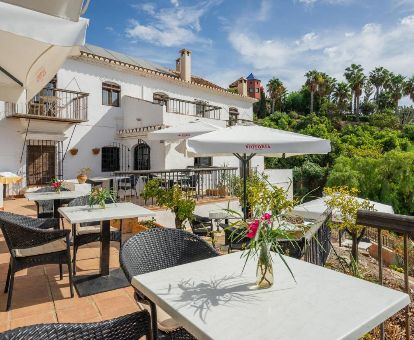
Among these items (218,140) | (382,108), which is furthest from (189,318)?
(382,108)

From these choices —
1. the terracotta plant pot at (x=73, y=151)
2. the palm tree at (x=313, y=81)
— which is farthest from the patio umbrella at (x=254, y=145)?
the palm tree at (x=313, y=81)

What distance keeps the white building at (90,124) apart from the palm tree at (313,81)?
3119 centimetres

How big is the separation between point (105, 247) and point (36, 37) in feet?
8.60

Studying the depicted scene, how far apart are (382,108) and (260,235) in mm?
52512

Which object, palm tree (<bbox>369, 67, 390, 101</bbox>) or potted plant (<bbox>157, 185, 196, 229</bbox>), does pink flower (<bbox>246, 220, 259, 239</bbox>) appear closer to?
potted plant (<bbox>157, 185, 196, 229</bbox>)

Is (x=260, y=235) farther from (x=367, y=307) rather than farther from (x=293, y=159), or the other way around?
(x=293, y=159)

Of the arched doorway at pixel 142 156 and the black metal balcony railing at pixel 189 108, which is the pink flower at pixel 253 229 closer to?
the arched doorway at pixel 142 156

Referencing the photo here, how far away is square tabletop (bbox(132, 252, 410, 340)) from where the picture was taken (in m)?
1.21

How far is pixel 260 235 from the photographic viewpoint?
5.63ft

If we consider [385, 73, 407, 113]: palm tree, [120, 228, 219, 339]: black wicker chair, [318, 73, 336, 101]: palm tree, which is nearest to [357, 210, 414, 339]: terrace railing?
[120, 228, 219, 339]: black wicker chair

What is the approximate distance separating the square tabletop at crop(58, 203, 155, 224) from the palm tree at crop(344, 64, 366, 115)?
47142 mm

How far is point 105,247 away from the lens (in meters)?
3.72

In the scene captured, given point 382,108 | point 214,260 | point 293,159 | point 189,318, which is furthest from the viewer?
point 382,108

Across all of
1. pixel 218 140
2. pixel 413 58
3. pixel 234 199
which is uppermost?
pixel 413 58
